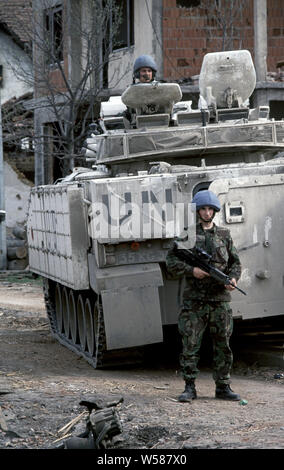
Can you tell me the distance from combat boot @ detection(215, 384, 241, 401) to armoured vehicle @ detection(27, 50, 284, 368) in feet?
3.79

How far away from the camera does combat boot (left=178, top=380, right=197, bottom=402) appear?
8.44m

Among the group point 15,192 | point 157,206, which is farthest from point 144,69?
point 15,192

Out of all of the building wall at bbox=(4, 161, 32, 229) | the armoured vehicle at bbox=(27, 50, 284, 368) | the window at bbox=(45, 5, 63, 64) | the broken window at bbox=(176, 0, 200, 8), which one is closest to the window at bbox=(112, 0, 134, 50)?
the window at bbox=(45, 5, 63, 64)

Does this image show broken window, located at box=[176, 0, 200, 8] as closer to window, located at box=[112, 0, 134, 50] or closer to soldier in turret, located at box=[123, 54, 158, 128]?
window, located at box=[112, 0, 134, 50]

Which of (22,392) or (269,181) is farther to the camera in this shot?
(269,181)

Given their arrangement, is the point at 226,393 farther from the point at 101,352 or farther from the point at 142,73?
the point at 142,73

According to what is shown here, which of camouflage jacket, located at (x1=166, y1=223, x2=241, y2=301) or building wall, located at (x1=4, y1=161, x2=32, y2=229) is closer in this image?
camouflage jacket, located at (x1=166, y1=223, x2=241, y2=301)

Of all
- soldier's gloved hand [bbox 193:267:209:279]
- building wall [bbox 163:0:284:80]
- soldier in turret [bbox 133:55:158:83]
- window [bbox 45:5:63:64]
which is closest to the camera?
soldier's gloved hand [bbox 193:267:209:279]

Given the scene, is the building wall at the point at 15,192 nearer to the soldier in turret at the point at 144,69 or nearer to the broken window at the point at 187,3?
the broken window at the point at 187,3
